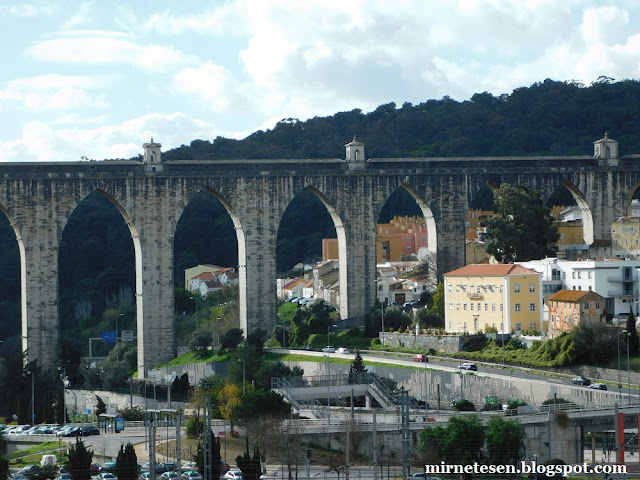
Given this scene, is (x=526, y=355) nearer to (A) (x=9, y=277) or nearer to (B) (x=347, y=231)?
(B) (x=347, y=231)

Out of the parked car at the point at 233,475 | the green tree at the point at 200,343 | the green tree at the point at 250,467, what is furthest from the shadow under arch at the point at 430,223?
the green tree at the point at 250,467

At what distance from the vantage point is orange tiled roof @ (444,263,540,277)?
72938 millimetres

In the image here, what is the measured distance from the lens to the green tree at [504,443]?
50500 millimetres

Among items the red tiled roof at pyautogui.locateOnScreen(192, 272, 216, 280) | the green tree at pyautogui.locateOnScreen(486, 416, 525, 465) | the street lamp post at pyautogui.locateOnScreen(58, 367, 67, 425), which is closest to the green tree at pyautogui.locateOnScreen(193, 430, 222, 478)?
the green tree at pyautogui.locateOnScreen(486, 416, 525, 465)

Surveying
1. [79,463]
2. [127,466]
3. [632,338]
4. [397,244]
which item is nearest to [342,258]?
[632,338]

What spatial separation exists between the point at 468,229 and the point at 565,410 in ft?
148

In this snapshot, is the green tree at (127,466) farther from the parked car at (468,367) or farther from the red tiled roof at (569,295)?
the red tiled roof at (569,295)

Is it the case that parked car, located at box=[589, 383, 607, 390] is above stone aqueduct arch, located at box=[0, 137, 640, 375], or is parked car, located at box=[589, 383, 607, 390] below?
below

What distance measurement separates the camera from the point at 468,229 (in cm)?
9850

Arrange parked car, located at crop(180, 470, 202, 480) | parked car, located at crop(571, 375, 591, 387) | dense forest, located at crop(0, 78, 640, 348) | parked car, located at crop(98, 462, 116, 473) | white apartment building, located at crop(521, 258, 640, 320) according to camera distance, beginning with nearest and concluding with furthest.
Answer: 1. parked car, located at crop(180, 470, 202, 480)
2. parked car, located at crop(98, 462, 116, 473)
3. parked car, located at crop(571, 375, 591, 387)
4. white apartment building, located at crop(521, 258, 640, 320)
5. dense forest, located at crop(0, 78, 640, 348)

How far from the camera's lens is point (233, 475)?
46.9 meters

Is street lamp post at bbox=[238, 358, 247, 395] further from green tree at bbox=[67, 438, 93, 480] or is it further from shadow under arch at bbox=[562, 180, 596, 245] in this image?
shadow under arch at bbox=[562, 180, 596, 245]

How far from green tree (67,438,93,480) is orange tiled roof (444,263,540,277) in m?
30.2

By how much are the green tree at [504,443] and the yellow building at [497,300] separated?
69.5 ft
